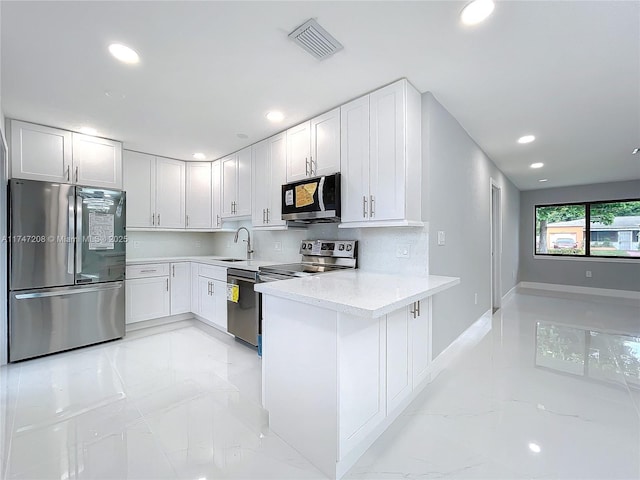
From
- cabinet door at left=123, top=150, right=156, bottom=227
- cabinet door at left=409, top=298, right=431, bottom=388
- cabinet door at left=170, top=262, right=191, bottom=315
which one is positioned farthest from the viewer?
cabinet door at left=170, top=262, right=191, bottom=315

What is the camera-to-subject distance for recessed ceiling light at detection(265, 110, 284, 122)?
8.95 ft

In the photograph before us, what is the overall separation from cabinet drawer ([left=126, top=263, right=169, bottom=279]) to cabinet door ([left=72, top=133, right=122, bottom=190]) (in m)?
1.02

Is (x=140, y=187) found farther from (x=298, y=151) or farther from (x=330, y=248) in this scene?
(x=330, y=248)

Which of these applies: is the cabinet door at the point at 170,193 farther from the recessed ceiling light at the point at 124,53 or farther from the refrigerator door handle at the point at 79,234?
the recessed ceiling light at the point at 124,53

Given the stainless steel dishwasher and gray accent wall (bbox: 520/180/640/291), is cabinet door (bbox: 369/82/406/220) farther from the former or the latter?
gray accent wall (bbox: 520/180/640/291)

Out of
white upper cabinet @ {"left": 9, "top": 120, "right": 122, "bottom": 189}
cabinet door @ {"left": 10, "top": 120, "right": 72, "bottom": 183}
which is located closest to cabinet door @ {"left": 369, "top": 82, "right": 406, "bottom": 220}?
white upper cabinet @ {"left": 9, "top": 120, "right": 122, "bottom": 189}

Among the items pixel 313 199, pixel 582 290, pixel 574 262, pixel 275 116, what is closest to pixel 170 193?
pixel 275 116

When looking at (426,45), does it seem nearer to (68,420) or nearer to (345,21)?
(345,21)

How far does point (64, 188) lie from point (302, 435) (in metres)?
3.33

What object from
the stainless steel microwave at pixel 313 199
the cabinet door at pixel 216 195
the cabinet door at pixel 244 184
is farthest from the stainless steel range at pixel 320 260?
the cabinet door at pixel 216 195

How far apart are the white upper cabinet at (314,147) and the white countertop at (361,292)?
1.22m

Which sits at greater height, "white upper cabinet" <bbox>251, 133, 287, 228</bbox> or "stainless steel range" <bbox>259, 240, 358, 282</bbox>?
"white upper cabinet" <bbox>251, 133, 287, 228</bbox>

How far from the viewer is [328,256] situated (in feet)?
9.86

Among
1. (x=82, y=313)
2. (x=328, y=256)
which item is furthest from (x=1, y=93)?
(x=328, y=256)
